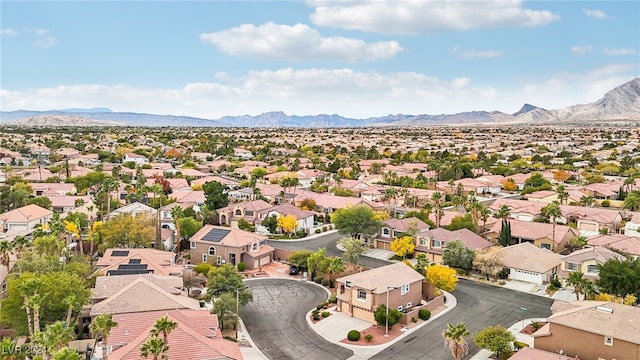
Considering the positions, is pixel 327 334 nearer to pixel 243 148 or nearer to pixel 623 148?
pixel 243 148

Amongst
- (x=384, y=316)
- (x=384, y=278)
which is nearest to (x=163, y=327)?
(x=384, y=316)

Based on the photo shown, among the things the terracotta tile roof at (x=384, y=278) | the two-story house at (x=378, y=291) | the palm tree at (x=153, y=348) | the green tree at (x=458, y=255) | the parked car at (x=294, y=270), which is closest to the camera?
the palm tree at (x=153, y=348)

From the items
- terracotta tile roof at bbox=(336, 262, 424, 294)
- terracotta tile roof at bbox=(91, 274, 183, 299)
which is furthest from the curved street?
terracotta tile roof at bbox=(91, 274, 183, 299)

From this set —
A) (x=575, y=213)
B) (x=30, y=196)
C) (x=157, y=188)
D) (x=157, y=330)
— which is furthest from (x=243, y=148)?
(x=157, y=330)

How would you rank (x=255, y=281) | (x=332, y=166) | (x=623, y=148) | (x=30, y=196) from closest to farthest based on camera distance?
(x=255, y=281)
(x=30, y=196)
(x=332, y=166)
(x=623, y=148)

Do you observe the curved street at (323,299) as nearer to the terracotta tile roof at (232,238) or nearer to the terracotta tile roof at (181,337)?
the terracotta tile roof at (181,337)

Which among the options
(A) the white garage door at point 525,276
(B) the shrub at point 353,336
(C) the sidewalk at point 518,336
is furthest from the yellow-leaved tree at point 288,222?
(C) the sidewalk at point 518,336

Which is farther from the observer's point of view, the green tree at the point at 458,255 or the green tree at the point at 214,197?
the green tree at the point at 214,197
